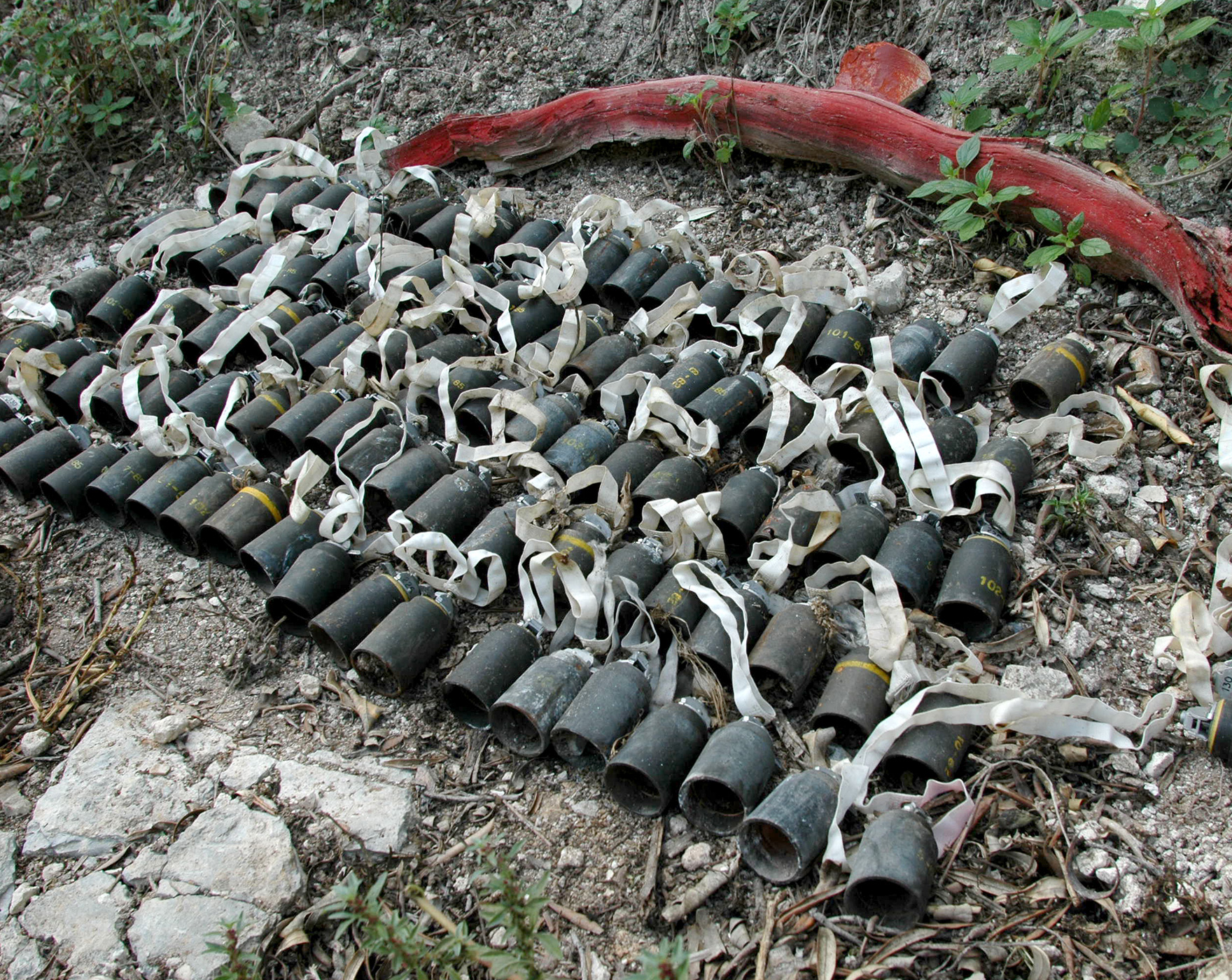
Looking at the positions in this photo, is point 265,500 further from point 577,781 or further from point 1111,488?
point 1111,488

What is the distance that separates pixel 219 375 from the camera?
3621 millimetres

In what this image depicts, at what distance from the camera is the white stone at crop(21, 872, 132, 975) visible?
208cm

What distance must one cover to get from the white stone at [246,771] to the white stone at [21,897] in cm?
45

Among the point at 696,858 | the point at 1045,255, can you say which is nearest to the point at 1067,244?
the point at 1045,255

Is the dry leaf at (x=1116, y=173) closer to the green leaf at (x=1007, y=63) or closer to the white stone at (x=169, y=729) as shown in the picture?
the green leaf at (x=1007, y=63)

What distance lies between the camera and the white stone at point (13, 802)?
2.46m

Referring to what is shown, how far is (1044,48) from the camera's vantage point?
336 cm

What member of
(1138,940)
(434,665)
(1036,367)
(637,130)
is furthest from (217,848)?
(637,130)

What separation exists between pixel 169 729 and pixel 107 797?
20 cm

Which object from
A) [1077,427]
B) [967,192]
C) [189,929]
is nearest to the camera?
[189,929]

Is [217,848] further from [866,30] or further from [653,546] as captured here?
[866,30]

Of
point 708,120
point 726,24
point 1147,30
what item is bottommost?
point 708,120

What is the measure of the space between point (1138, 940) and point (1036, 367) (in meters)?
1.72

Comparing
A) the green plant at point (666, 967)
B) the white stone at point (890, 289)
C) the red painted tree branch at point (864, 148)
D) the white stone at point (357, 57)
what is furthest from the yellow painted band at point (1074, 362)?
the white stone at point (357, 57)
